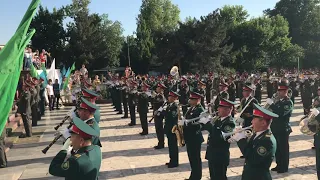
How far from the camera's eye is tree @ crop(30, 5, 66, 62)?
47094 millimetres

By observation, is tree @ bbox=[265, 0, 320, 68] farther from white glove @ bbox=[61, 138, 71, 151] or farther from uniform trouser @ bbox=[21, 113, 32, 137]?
white glove @ bbox=[61, 138, 71, 151]

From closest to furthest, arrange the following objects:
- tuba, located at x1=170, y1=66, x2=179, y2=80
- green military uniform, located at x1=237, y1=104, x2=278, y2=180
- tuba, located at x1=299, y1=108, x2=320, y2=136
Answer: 1. green military uniform, located at x1=237, y1=104, x2=278, y2=180
2. tuba, located at x1=299, y1=108, x2=320, y2=136
3. tuba, located at x1=170, y1=66, x2=179, y2=80

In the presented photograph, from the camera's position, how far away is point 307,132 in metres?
6.21

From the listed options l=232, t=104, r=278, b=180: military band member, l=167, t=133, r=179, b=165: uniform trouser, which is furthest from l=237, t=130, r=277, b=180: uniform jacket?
l=167, t=133, r=179, b=165: uniform trouser

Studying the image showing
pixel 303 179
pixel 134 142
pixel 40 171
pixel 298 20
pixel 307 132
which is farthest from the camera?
pixel 298 20

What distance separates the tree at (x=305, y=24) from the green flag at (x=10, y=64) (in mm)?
55572

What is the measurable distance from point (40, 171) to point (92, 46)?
40.7 metres

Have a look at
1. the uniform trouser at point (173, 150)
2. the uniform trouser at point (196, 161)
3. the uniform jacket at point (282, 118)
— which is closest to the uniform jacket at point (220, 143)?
the uniform trouser at point (196, 161)

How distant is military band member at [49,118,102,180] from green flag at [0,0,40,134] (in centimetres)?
107

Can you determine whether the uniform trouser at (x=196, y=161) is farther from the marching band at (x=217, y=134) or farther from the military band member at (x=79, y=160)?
the military band member at (x=79, y=160)

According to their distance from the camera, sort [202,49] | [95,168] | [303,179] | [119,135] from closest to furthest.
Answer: [95,168] < [303,179] < [119,135] < [202,49]

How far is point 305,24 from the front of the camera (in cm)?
5938

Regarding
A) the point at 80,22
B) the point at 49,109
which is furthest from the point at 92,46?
the point at 49,109

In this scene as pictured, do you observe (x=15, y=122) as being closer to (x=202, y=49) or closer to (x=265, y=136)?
(x=265, y=136)
